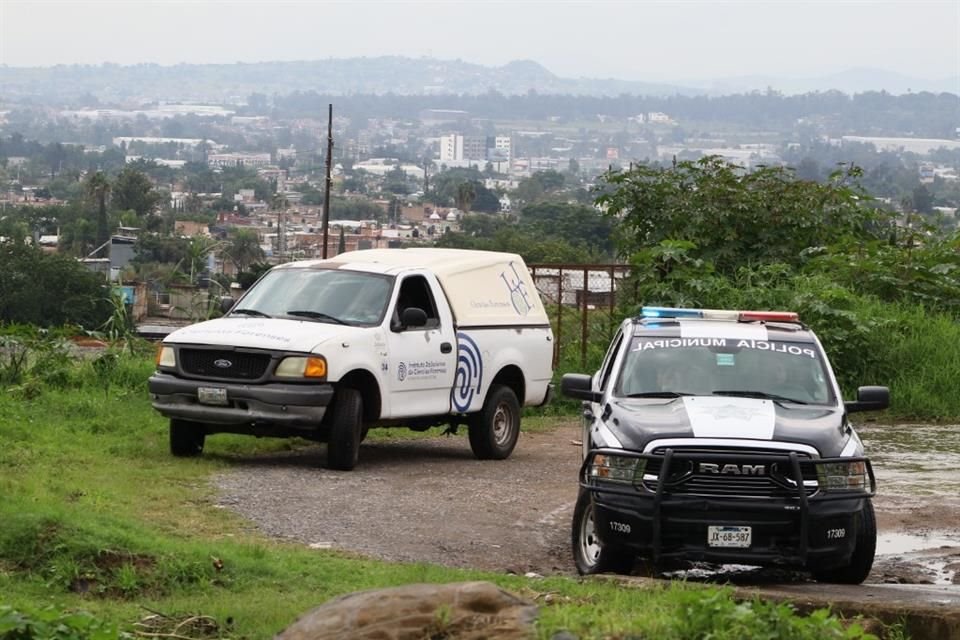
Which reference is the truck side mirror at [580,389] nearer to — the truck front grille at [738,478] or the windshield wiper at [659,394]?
the windshield wiper at [659,394]

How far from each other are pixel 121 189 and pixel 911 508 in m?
51.6

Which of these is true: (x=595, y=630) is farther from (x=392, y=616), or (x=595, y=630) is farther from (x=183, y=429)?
(x=183, y=429)

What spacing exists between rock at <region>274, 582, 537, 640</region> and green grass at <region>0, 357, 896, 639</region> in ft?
0.56

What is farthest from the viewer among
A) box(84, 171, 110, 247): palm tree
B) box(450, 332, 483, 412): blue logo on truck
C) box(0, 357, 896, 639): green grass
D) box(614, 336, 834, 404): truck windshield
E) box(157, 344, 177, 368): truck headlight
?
box(84, 171, 110, 247): palm tree

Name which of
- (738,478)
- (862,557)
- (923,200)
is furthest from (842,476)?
(923,200)

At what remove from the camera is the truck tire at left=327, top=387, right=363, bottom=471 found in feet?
48.5

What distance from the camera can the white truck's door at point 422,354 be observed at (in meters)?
15.5

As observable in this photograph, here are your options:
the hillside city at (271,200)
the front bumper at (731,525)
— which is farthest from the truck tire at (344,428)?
the hillside city at (271,200)

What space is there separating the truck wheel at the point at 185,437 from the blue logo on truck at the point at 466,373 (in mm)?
2445

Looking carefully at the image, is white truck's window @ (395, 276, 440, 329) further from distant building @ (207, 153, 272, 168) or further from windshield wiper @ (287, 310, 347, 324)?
distant building @ (207, 153, 272, 168)

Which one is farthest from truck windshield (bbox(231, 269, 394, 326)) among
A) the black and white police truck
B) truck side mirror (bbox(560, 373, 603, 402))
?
the black and white police truck

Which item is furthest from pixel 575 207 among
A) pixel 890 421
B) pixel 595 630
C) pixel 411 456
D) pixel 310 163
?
pixel 310 163

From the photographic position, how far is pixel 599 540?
34.0 feet

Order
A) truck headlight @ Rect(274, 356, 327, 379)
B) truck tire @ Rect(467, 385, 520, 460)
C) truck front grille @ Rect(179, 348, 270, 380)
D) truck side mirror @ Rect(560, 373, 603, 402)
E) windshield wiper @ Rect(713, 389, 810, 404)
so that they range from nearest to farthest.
→ windshield wiper @ Rect(713, 389, 810, 404), truck side mirror @ Rect(560, 373, 603, 402), truck headlight @ Rect(274, 356, 327, 379), truck front grille @ Rect(179, 348, 270, 380), truck tire @ Rect(467, 385, 520, 460)
